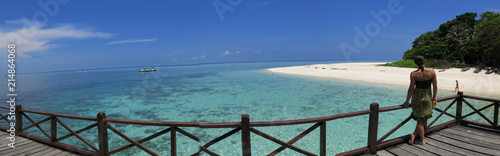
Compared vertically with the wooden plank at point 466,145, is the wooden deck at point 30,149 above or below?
below

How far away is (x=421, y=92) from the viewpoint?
189 inches

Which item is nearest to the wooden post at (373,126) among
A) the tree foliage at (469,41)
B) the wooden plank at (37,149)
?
the wooden plank at (37,149)

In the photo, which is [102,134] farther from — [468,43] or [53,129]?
[468,43]

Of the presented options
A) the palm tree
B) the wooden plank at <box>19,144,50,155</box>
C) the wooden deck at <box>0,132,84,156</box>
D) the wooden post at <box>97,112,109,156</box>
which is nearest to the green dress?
the wooden post at <box>97,112,109,156</box>

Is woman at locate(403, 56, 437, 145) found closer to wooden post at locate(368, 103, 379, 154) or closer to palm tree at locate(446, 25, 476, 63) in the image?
wooden post at locate(368, 103, 379, 154)

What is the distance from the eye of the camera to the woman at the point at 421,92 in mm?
4719

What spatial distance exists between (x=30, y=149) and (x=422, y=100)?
9.57 m

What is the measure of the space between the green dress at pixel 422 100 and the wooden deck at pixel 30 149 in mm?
8012

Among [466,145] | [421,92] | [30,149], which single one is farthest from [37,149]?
[466,145]

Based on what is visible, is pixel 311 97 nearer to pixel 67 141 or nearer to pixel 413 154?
pixel 413 154

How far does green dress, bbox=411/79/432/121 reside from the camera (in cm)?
479

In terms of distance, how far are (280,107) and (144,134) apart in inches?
410

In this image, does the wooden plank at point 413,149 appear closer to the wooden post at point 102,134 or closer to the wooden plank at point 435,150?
the wooden plank at point 435,150

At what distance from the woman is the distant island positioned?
37.1 m
